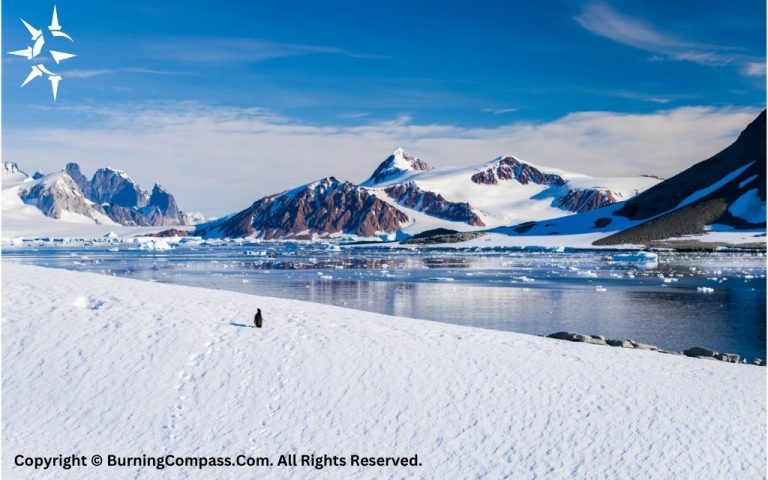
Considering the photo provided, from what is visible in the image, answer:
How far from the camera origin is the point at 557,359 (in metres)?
15.9

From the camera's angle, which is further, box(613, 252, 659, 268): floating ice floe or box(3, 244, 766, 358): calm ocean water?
box(613, 252, 659, 268): floating ice floe

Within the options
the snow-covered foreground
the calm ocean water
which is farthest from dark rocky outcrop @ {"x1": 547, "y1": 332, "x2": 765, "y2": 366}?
the snow-covered foreground

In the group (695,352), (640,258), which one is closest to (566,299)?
(695,352)

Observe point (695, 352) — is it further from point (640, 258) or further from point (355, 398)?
point (640, 258)

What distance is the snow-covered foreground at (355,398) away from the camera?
11.5m

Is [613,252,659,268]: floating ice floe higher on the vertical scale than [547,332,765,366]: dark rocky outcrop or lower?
higher

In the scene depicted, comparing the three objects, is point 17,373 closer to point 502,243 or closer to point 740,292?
point 740,292

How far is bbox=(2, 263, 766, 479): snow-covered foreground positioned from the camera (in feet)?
37.9

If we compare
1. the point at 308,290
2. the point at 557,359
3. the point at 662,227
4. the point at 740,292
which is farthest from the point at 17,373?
the point at 662,227

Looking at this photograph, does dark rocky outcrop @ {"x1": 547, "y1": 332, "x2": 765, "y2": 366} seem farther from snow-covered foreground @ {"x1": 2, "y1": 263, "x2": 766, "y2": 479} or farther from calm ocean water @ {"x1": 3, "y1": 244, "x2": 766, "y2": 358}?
snow-covered foreground @ {"x1": 2, "y1": 263, "x2": 766, "y2": 479}

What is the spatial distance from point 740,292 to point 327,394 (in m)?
40.1

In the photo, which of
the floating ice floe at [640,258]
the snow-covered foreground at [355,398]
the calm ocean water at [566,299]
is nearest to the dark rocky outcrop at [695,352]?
the calm ocean water at [566,299]

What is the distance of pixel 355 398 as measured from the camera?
13414 millimetres

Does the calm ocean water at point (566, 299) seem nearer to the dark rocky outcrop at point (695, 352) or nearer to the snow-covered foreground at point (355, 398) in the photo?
the dark rocky outcrop at point (695, 352)
